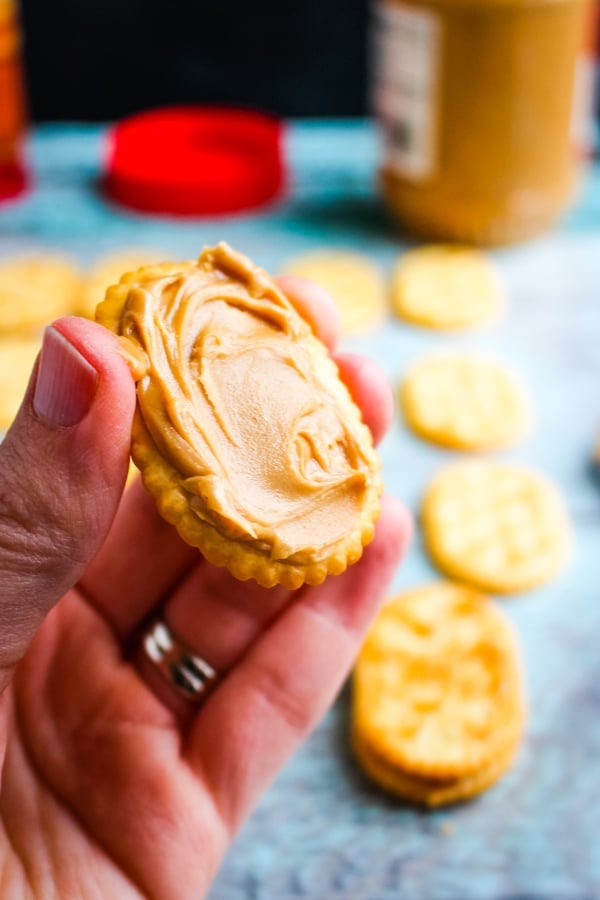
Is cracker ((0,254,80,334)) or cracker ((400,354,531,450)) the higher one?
cracker ((0,254,80,334))

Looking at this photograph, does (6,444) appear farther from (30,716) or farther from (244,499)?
(30,716)

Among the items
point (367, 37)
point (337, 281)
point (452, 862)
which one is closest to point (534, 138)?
point (337, 281)

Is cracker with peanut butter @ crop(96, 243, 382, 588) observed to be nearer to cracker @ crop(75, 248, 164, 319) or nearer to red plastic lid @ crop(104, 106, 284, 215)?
cracker @ crop(75, 248, 164, 319)

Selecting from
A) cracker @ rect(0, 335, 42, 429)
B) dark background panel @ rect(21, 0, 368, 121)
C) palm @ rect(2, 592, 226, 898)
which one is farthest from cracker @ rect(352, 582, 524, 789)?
dark background panel @ rect(21, 0, 368, 121)

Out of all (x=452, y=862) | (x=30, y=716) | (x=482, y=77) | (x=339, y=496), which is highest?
(x=482, y=77)

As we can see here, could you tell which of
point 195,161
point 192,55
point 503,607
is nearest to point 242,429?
point 503,607

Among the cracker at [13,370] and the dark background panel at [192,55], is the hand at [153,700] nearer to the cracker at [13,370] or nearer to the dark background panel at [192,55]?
the cracker at [13,370]

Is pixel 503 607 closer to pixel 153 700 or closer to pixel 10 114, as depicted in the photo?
pixel 153 700
